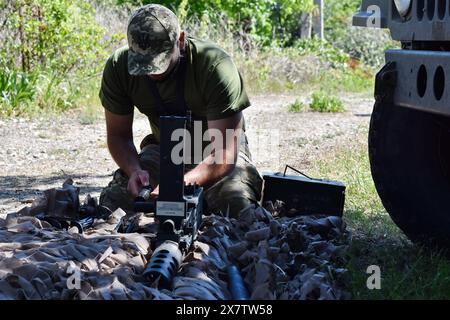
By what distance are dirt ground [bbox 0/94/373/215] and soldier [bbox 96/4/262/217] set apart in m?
1.14

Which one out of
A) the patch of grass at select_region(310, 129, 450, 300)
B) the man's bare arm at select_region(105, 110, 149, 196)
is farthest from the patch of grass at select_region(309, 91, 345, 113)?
the man's bare arm at select_region(105, 110, 149, 196)

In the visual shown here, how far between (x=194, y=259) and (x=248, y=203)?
1368 millimetres

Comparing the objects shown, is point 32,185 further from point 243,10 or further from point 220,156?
point 243,10

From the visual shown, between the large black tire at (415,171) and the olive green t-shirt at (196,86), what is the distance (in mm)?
1031

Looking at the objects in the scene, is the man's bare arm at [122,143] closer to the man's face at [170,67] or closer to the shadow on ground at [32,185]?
the man's face at [170,67]

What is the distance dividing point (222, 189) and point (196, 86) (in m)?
0.62

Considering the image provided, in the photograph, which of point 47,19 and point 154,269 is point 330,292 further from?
point 47,19

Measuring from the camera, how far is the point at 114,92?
566 cm

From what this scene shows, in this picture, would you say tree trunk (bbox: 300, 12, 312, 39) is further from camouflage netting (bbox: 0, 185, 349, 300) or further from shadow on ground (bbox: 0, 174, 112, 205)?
camouflage netting (bbox: 0, 185, 349, 300)

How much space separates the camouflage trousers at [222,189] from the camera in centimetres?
556

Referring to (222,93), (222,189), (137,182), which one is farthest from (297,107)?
(137,182)

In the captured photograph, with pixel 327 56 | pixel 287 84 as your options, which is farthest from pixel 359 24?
pixel 327 56

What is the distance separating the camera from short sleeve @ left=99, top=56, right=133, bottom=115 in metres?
5.61

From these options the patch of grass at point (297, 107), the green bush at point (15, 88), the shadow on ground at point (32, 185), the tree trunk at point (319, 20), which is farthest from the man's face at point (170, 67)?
the tree trunk at point (319, 20)
